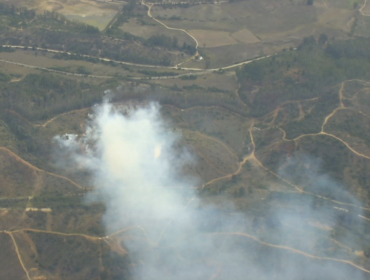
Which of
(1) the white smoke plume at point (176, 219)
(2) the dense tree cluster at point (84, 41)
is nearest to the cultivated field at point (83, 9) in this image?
(2) the dense tree cluster at point (84, 41)

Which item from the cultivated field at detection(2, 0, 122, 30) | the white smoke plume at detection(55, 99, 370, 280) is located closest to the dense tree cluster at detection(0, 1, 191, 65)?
the cultivated field at detection(2, 0, 122, 30)

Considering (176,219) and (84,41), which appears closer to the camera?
(176,219)

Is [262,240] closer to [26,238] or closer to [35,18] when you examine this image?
[26,238]

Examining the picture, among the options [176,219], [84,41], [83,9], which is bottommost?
[83,9]

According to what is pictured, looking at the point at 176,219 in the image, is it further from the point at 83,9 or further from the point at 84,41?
the point at 83,9

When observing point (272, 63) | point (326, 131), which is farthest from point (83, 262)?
point (272, 63)

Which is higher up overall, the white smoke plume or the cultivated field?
the white smoke plume

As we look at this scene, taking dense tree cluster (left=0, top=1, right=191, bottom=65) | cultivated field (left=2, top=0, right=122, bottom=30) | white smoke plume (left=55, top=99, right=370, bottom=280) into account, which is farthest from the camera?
cultivated field (left=2, top=0, right=122, bottom=30)

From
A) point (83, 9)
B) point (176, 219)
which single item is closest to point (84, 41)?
point (83, 9)

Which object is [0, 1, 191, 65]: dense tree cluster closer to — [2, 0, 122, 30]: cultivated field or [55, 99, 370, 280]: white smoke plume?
[2, 0, 122, 30]: cultivated field

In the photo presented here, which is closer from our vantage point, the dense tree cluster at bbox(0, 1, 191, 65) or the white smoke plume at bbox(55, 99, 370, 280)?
the white smoke plume at bbox(55, 99, 370, 280)
